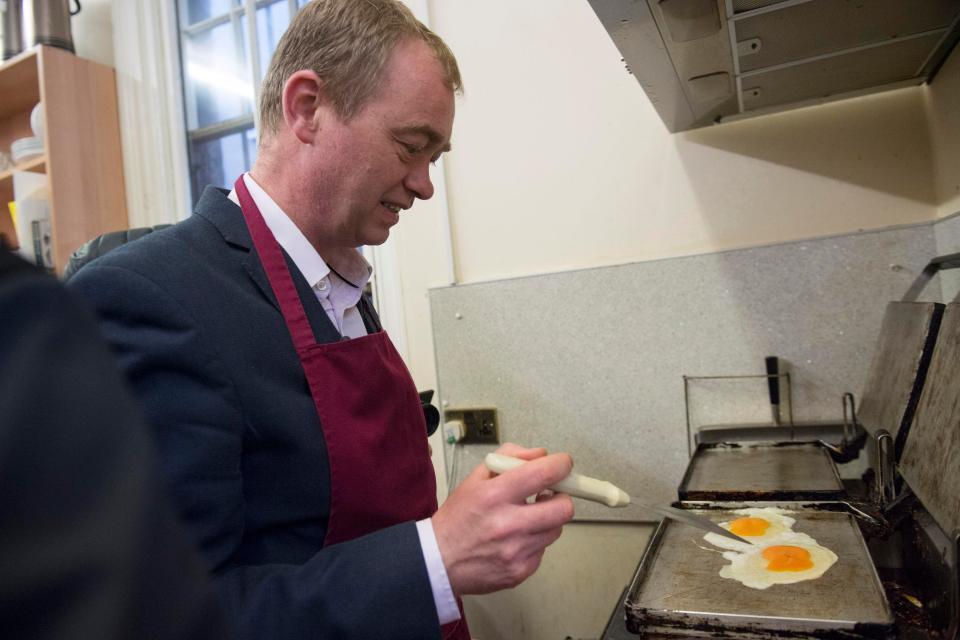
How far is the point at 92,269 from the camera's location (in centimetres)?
73

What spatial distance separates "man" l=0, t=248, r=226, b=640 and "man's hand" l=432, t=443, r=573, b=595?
0.43 meters

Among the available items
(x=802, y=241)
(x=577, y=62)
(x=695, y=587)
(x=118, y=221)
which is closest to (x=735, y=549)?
(x=695, y=587)

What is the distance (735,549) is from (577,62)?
127cm

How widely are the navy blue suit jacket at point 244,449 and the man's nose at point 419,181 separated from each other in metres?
0.35

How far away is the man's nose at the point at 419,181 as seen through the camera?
3.52 ft

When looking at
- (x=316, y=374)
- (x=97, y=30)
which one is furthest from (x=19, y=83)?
(x=316, y=374)

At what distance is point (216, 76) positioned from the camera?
257 centimetres

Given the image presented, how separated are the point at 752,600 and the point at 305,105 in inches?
35.6

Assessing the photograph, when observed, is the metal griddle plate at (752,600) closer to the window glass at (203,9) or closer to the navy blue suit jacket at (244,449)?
the navy blue suit jacket at (244,449)

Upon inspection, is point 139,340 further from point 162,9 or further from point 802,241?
point 162,9

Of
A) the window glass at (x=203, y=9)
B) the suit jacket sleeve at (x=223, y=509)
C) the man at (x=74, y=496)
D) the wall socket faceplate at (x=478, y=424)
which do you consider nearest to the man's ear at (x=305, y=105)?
the suit jacket sleeve at (x=223, y=509)

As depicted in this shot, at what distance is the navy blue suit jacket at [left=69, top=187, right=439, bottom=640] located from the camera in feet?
2.21

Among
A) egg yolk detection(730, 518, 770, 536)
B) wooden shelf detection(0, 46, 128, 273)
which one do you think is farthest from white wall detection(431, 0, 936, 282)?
wooden shelf detection(0, 46, 128, 273)

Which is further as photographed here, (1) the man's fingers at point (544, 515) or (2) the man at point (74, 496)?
(1) the man's fingers at point (544, 515)
